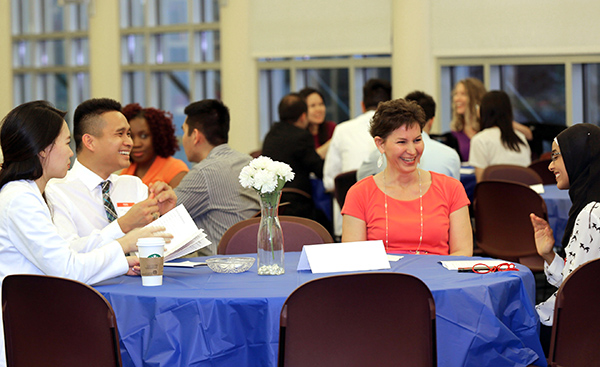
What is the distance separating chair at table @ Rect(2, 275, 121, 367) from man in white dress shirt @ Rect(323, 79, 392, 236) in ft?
12.2

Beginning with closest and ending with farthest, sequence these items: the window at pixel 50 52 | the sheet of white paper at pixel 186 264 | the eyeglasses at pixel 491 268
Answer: the eyeglasses at pixel 491 268
the sheet of white paper at pixel 186 264
the window at pixel 50 52

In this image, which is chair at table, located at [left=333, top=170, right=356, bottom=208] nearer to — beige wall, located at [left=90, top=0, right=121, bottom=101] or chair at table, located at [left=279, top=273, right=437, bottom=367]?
chair at table, located at [left=279, top=273, right=437, bottom=367]

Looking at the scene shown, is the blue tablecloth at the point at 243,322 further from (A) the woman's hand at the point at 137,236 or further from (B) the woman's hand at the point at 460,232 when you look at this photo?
(B) the woman's hand at the point at 460,232

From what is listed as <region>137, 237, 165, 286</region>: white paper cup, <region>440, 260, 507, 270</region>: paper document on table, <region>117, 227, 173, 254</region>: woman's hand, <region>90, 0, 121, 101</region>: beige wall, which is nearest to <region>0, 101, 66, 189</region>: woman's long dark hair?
<region>117, 227, 173, 254</region>: woman's hand

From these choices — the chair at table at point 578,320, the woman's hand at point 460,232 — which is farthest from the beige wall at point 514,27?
the chair at table at point 578,320

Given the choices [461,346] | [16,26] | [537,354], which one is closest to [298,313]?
[461,346]

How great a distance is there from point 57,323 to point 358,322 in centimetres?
87

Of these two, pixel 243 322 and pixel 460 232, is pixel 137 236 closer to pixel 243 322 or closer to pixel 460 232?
pixel 243 322

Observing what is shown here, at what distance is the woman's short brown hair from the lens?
2990mm

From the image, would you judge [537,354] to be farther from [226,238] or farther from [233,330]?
[226,238]

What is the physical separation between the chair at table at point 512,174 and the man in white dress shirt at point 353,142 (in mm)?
988

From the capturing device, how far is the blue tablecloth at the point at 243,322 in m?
1.90

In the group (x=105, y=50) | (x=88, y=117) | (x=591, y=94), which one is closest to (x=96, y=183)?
(x=88, y=117)

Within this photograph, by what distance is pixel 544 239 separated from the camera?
2631 mm
